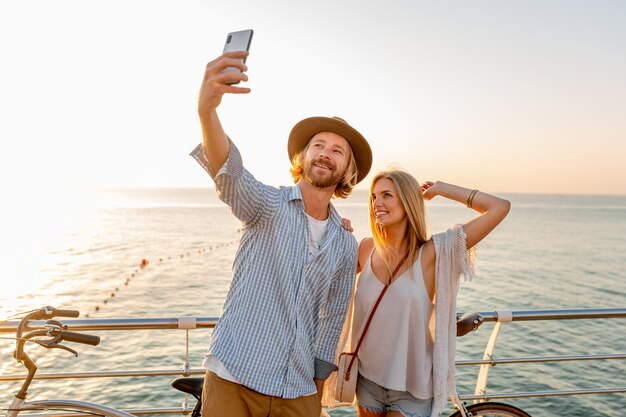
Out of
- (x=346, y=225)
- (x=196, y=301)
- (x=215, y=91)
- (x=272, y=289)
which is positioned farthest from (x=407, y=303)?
(x=196, y=301)

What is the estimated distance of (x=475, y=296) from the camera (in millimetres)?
24531

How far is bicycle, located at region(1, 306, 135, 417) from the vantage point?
2314 mm

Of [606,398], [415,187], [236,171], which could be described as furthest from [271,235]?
[606,398]

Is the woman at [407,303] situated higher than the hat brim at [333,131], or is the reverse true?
the hat brim at [333,131]

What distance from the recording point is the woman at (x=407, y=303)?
2834 millimetres

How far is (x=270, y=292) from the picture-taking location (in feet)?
7.74

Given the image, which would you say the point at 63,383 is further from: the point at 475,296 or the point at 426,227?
the point at 475,296

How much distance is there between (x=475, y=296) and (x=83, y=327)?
2325cm

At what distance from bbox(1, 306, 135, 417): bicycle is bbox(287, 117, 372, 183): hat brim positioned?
1345 mm

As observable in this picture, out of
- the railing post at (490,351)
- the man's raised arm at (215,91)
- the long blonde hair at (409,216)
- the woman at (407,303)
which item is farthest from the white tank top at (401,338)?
the man's raised arm at (215,91)

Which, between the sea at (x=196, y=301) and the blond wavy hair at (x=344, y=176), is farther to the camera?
the sea at (x=196, y=301)

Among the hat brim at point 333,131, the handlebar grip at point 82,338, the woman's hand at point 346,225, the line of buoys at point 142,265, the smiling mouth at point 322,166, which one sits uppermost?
the hat brim at point 333,131

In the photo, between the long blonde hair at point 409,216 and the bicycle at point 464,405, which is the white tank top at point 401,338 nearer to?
the long blonde hair at point 409,216

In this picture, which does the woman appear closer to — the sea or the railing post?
the sea
